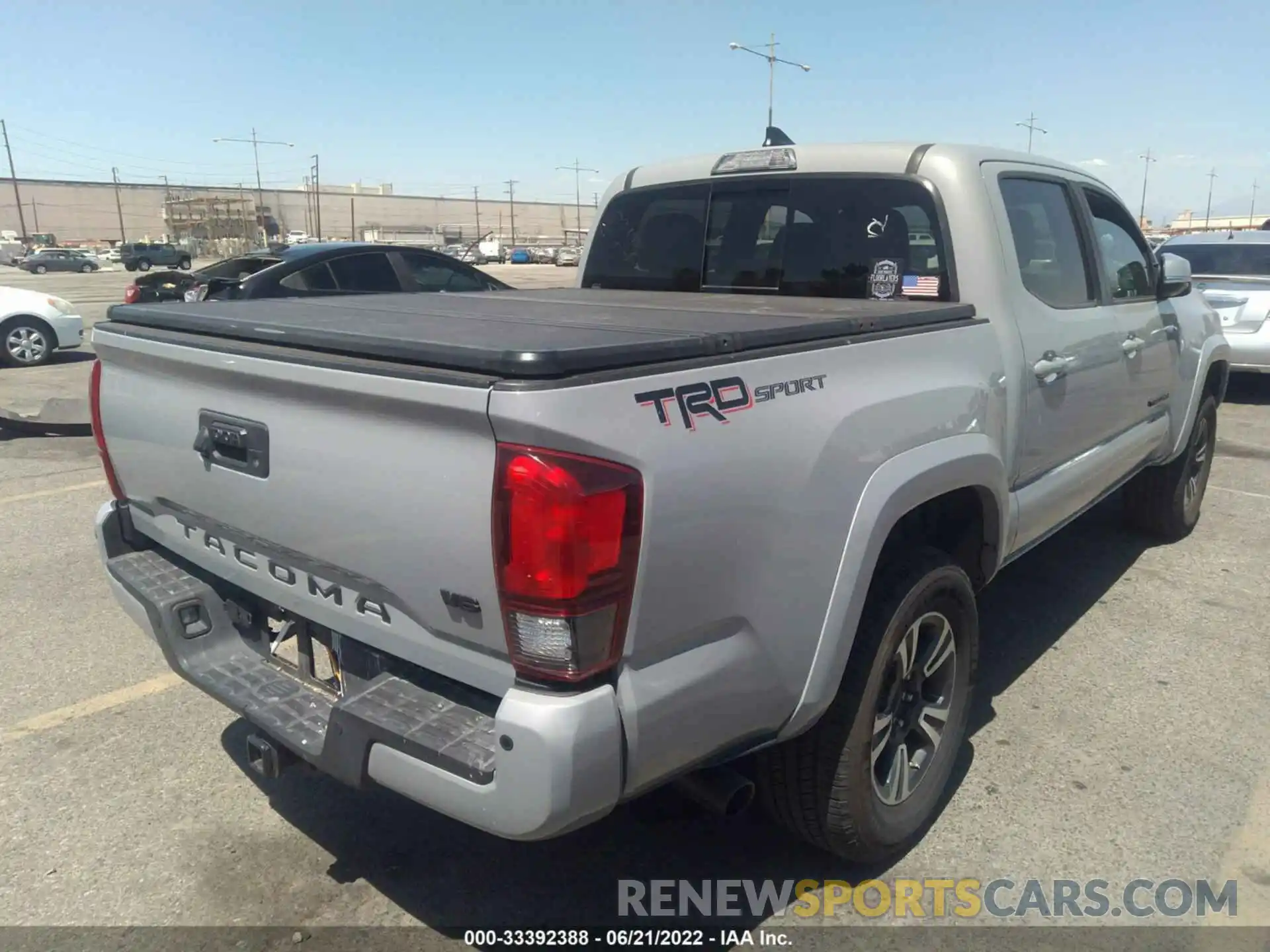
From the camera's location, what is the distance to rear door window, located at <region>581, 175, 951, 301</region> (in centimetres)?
351

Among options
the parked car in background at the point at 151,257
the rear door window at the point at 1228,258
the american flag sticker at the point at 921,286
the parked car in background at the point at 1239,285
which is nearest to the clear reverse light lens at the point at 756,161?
the american flag sticker at the point at 921,286

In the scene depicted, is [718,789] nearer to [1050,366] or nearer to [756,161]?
[1050,366]

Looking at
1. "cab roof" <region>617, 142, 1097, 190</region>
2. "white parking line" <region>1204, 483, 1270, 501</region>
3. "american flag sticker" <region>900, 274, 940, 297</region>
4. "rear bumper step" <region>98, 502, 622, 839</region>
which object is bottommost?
"white parking line" <region>1204, 483, 1270, 501</region>

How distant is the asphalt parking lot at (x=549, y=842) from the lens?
8.98ft

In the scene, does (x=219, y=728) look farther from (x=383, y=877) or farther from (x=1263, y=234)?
(x=1263, y=234)

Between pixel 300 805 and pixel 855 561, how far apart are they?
1.98 metres

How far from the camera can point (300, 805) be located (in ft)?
10.4

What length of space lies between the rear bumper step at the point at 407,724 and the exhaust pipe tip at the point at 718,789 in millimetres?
393

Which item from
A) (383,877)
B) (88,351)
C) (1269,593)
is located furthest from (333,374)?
(88,351)

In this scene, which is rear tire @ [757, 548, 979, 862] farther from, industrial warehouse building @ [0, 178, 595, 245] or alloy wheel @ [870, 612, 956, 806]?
industrial warehouse building @ [0, 178, 595, 245]

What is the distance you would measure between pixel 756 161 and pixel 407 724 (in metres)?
2.78

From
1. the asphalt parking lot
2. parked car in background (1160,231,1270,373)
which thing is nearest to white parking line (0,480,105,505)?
the asphalt parking lot

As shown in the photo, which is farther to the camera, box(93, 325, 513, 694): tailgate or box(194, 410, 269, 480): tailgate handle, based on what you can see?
box(194, 410, 269, 480): tailgate handle

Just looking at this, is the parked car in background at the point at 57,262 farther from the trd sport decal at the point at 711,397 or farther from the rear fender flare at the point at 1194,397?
the trd sport decal at the point at 711,397
